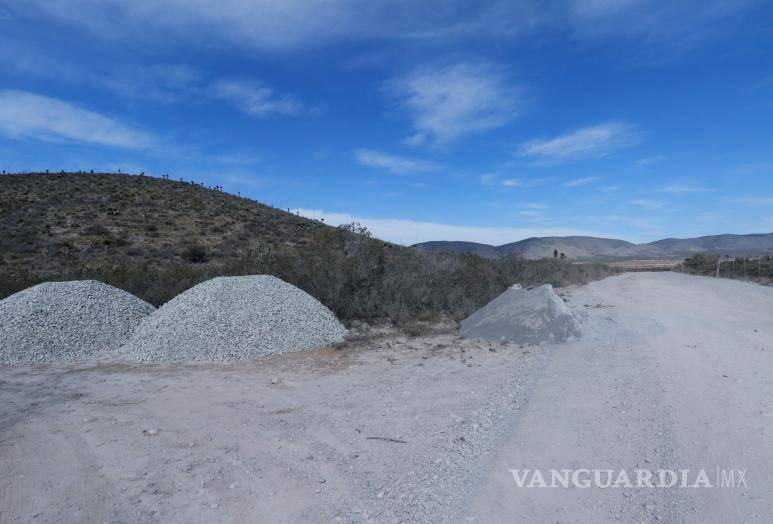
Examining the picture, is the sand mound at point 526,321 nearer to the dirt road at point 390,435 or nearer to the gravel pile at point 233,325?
the dirt road at point 390,435

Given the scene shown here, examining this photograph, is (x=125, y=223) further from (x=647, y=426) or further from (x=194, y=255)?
(x=647, y=426)

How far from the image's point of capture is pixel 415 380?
6324 millimetres

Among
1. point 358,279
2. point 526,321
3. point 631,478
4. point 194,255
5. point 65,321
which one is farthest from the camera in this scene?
point 194,255

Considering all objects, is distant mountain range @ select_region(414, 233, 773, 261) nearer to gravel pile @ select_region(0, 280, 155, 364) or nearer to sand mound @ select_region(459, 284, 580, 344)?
sand mound @ select_region(459, 284, 580, 344)

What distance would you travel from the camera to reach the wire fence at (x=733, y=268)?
22172 millimetres

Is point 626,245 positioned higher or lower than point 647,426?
higher

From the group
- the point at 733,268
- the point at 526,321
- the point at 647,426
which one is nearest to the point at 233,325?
the point at 526,321

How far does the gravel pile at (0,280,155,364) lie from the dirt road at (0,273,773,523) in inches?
27.1

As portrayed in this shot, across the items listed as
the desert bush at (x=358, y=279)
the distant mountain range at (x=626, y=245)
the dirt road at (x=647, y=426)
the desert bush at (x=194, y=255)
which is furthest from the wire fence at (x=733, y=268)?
the distant mountain range at (x=626, y=245)

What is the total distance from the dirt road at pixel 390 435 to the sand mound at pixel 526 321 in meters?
0.86

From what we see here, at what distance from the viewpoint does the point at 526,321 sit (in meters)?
8.99

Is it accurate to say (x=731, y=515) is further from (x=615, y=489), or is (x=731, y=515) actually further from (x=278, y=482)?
(x=278, y=482)

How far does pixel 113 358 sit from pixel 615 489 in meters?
8.00

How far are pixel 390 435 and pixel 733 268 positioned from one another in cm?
2918
